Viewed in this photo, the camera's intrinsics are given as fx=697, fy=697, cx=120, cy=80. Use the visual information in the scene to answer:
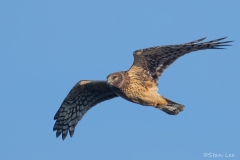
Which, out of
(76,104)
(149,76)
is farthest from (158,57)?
(76,104)

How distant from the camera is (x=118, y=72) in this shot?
599 inches

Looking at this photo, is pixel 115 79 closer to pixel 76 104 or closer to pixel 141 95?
pixel 141 95

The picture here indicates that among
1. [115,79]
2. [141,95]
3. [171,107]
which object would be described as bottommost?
[171,107]

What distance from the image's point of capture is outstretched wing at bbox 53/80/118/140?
54.4 feet

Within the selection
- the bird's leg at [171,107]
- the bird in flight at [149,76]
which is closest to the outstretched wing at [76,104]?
the bird in flight at [149,76]

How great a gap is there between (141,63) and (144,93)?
2.17 ft

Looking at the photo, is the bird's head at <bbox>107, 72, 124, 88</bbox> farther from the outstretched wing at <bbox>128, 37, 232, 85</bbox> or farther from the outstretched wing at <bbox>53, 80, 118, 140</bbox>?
the outstretched wing at <bbox>53, 80, 118, 140</bbox>

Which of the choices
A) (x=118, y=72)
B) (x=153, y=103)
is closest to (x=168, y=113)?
(x=153, y=103)

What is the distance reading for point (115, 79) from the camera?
15086mm

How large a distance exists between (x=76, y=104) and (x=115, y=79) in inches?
87.1

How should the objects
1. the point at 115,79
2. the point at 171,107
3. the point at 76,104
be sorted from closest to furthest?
the point at 115,79 → the point at 171,107 → the point at 76,104

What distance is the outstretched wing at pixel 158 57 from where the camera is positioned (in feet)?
48.8

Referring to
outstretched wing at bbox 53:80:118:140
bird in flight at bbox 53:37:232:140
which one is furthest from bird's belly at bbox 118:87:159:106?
outstretched wing at bbox 53:80:118:140

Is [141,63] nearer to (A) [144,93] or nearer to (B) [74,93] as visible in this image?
(A) [144,93]
